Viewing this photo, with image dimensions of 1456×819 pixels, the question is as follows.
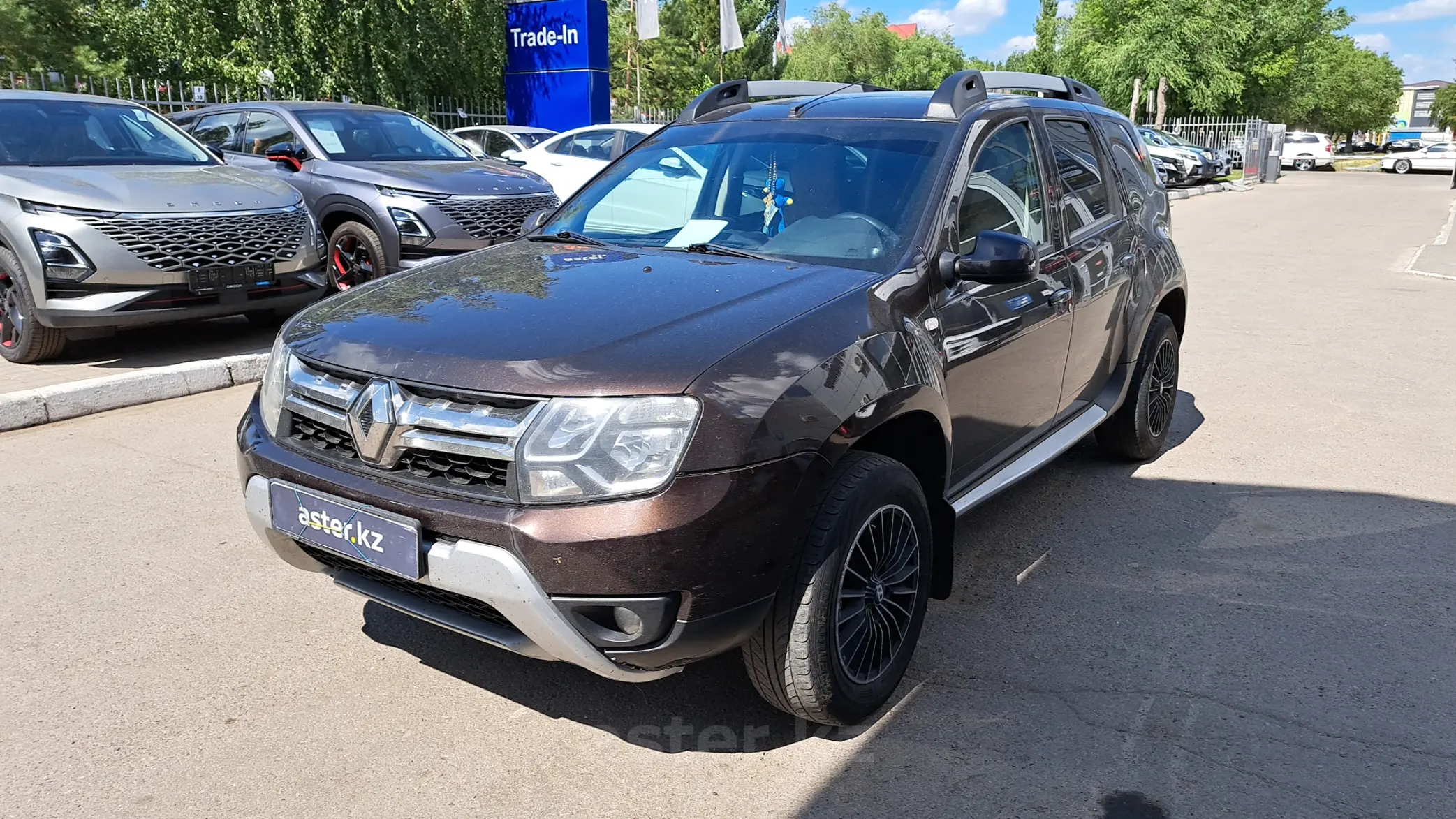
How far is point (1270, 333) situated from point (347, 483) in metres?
8.27

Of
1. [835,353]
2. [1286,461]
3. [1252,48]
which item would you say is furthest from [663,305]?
[1252,48]

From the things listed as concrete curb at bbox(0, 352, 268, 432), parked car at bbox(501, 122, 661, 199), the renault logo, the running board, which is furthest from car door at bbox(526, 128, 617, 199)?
the renault logo

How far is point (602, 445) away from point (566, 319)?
1.63ft

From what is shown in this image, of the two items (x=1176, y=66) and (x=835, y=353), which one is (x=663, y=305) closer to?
(x=835, y=353)

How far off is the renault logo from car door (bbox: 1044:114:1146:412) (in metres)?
2.63

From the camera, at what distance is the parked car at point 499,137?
1603 centimetres

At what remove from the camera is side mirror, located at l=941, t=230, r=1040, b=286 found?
10.5 ft

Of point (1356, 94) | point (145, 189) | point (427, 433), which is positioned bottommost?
point (427, 433)

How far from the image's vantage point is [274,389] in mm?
3027

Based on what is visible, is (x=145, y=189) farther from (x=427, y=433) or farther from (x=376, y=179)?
(x=427, y=433)

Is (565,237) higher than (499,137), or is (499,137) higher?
(499,137)

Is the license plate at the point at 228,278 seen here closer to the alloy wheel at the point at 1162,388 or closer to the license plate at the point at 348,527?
the license plate at the point at 348,527

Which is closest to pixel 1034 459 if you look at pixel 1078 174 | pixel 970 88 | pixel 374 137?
pixel 1078 174

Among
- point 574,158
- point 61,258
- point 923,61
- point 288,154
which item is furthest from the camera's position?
point 923,61
